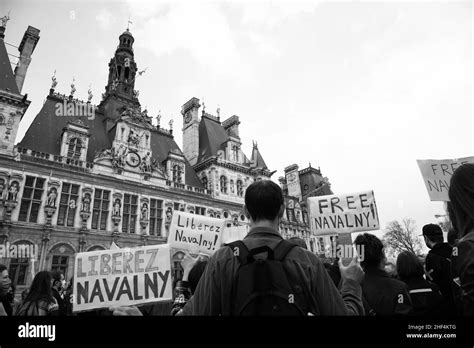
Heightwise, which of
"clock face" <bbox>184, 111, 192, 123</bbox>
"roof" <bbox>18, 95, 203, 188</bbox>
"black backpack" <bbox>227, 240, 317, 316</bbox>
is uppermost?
"clock face" <bbox>184, 111, 192, 123</bbox>

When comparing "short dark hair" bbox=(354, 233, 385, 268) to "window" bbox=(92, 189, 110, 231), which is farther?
"window" bbox=(92, 189, 110, 231)

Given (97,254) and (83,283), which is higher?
(97,254)

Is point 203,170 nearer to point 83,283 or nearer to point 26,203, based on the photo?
point 26,203

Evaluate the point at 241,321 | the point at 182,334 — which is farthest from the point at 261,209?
the point at 182,334

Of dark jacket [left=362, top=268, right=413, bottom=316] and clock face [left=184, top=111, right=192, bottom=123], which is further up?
clock face [left=184, top=111, right=192, bottom=123]

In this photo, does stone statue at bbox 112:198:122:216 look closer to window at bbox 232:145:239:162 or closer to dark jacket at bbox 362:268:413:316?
window at bbox 232:145:239:162

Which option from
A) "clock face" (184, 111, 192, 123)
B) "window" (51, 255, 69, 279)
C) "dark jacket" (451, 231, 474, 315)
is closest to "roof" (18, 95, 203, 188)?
"clock face" (184, 111, 192, 123)

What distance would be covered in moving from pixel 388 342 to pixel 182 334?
1.43m

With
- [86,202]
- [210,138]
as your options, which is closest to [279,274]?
[86,202]

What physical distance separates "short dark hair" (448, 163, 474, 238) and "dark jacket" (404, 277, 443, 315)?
175cm

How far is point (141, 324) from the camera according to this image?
2.06 metres

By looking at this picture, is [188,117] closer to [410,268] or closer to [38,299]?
[38,299]

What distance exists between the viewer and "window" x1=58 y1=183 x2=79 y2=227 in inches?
824

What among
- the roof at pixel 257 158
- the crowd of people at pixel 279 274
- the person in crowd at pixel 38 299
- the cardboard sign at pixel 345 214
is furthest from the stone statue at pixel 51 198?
the roof at pixel 257 158
